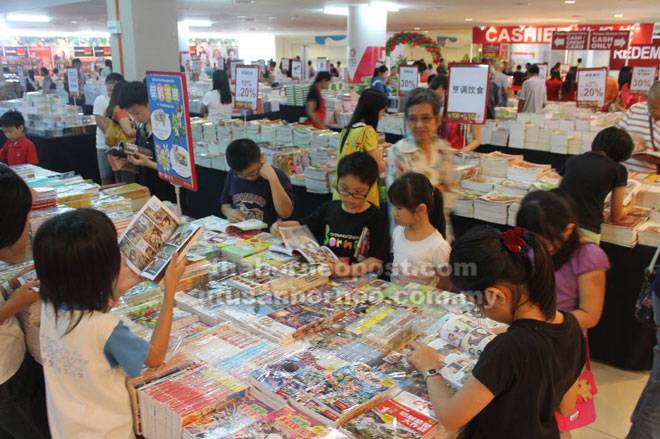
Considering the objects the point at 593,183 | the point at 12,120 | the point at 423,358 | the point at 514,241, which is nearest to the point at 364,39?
the point at 12,120

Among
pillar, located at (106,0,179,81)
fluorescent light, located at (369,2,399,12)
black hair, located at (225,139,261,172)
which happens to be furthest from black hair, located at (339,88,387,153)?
fluorescent light, located at (369,2,399,12)

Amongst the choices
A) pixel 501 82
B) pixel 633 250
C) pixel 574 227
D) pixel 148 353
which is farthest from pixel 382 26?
pixel 148 353

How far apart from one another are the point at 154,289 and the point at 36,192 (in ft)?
3.53

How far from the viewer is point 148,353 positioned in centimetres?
160

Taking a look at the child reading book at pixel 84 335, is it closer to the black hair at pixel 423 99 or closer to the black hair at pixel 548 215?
the black hair at pixel 548 215

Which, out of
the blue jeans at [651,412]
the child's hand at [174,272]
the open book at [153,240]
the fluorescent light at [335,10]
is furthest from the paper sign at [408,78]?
the child's hand at [174,272]

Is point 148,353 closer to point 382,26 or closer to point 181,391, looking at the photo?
point 181,391

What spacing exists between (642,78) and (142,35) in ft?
25.2

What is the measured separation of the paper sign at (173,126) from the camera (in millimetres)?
2430

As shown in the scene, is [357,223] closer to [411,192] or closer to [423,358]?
[411,192]

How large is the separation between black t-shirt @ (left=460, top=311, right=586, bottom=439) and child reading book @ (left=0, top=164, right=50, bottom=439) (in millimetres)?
1622

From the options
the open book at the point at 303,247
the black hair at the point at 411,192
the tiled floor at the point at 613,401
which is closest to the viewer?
the black hair at the point at 411,192

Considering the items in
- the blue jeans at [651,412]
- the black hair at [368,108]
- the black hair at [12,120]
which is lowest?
the blue jeans at [651,412]

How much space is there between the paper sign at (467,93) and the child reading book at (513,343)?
3255mm
